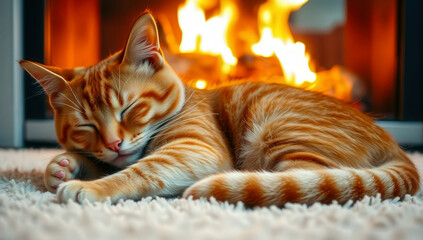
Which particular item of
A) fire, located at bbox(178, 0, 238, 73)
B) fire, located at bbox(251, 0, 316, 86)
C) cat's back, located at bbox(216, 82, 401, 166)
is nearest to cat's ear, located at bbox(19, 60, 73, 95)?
cat's back, located at bbox(216, 82, 401, 166)

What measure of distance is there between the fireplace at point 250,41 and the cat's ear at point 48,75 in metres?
1.30

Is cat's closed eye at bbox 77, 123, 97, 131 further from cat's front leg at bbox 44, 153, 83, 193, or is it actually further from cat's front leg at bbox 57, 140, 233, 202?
cat's front leg at bbox 57, 140, 233, 202

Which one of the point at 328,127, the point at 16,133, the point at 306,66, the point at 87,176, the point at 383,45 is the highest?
the point at 383,45

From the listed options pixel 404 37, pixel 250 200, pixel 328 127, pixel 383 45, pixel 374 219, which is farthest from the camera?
pixel 383 45

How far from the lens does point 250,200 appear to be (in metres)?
0.72

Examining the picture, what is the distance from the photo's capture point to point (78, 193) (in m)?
0.73

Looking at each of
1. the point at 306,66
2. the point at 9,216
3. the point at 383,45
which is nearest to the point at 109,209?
the point at 9,216

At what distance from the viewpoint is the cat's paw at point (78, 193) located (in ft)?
2.37

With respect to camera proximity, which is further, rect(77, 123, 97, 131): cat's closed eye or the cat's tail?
rect(77, 123, 97, 131): cat's closed eye

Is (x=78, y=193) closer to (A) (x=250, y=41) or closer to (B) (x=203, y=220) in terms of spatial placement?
(B) (x=203, y=220)

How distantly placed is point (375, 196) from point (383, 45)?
6.26 ft

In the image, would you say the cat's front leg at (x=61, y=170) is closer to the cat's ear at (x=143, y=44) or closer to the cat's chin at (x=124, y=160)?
the cat's chin at (x=124, y=160)

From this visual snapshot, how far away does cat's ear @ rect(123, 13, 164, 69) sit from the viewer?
98 centimetres

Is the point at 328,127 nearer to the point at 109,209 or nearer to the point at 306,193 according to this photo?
the point at 306,193
